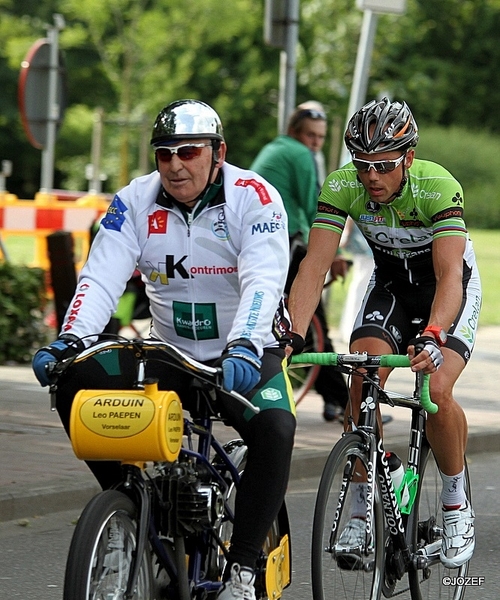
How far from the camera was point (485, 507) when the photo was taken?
7.34 metres

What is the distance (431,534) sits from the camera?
5.18 meters

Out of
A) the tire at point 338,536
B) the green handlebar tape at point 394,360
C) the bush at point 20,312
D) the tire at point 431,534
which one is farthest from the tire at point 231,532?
the bush at point 20,312

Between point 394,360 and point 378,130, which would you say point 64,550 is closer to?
point 394,360

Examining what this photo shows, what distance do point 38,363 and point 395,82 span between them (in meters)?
55.7

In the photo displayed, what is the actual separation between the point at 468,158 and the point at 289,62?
45137 millimetres

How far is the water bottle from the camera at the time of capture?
4.88 metres

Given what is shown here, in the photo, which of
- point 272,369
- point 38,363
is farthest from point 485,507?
point 38,363

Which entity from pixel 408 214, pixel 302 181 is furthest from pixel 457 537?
pixel 302 181

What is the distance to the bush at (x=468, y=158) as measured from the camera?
5209 cm

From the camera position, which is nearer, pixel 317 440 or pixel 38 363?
pixel 38 363

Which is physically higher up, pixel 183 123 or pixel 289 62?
pixel 183 123

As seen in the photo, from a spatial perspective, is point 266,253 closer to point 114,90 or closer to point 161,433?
point 161,433

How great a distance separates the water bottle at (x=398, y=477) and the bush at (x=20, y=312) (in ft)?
21.6

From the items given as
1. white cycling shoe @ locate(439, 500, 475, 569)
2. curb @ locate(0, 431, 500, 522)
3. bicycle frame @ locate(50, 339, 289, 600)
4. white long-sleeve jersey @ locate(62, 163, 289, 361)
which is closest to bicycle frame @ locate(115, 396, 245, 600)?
bicycle frame @ locate(50, 339, 289, 600)
